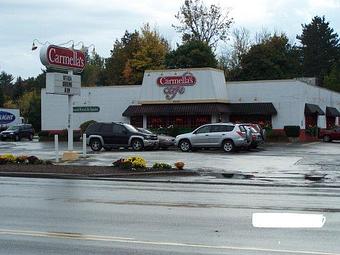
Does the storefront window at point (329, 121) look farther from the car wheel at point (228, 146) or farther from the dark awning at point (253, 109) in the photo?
the car wheel at point (228, 146)

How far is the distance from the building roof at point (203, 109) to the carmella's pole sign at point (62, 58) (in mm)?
19608

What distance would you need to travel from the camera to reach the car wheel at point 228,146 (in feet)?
111

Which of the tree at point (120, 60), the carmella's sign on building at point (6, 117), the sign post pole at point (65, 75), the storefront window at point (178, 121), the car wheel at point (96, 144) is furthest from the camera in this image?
the tree at point (120, 60)

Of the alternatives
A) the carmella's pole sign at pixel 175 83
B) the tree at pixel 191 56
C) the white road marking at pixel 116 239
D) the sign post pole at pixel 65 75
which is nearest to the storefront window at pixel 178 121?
the carmella's pole sign at pixel 175 83

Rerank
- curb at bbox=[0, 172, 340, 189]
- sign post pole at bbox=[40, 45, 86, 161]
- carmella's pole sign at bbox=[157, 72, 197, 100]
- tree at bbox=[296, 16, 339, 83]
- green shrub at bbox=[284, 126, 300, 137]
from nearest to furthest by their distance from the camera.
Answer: curb at bbox=[0, 172, 340, 189] → sign post pole at bbox=[40, 45, 86, 161] → green shrub at bbox=[284, 126, 300, 137] → carmella's pole sign at bbox=[157, 72, 197, 100] → tree at bbox=[296, 16, 339, 83]

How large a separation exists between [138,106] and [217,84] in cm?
742

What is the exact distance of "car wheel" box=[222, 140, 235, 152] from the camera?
33.8 m

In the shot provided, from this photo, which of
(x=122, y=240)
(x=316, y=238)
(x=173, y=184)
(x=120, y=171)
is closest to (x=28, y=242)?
(x=122, y=240)

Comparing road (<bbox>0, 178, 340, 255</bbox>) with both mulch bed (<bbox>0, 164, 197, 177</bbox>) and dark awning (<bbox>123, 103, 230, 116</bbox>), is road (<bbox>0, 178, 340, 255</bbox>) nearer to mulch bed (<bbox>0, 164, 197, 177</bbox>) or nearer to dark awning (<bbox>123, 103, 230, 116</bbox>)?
mulch bed (<bbox>0, 164, 197, 177</bbox>)

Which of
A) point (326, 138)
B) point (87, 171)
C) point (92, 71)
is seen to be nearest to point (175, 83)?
Answer: point (326, 138)

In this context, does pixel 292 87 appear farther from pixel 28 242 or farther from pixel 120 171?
pixel 28 242

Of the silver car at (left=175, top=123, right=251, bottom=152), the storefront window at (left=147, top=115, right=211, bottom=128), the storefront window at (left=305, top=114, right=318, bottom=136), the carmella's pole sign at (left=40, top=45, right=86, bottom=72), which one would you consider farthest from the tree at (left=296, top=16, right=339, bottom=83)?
the carmella's pole sign at (left=40, top=45, right=86, bottom=72)

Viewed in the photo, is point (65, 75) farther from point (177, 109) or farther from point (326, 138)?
point (326, 138)

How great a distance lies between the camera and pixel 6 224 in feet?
32.6
